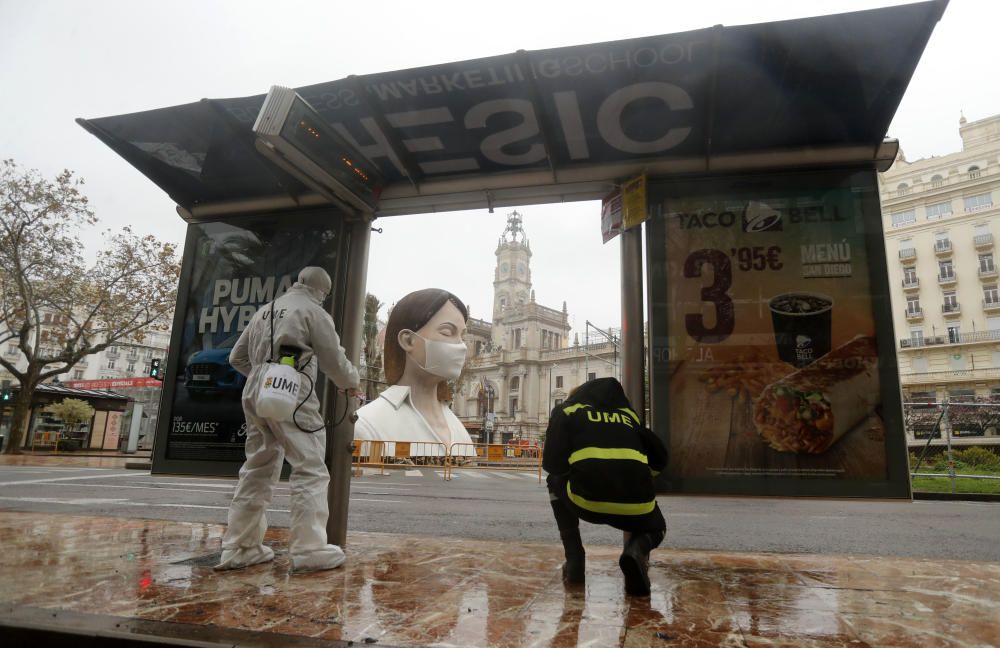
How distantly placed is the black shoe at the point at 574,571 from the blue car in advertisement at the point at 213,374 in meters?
3.26

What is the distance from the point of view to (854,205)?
3977 millimetres

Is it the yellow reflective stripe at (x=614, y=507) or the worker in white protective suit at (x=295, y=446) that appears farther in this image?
the worker in white protective suit at (x=295, y=446)

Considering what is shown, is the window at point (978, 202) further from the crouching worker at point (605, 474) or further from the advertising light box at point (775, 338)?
the crouching worker at point (605, 474)

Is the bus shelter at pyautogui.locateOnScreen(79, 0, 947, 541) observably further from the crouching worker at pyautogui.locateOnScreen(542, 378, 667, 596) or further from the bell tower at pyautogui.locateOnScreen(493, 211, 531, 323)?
the bell tower at pyautogui.locateOnScreen(493, 211, 531, 323)

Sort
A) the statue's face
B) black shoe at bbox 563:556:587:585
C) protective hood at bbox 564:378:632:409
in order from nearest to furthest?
black shoe at bbox 563:556:587:585 → protective hood at bbox 564:378:632:409 → the statue's face

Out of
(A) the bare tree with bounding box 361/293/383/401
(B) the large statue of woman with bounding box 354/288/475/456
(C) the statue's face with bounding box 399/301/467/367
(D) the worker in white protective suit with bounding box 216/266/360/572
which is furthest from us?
(A) the bare tree with bounding box 361/293/383/401

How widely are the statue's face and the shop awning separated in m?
12.9

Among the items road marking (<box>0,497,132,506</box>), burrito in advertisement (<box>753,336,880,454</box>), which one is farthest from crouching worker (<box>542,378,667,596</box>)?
road marking (<box>0,497,132,506</box>)

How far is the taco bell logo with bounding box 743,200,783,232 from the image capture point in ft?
13.4

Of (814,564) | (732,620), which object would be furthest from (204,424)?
(814,564)

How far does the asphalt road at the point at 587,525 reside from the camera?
5.93 meters

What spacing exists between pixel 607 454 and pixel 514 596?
2.85 feet

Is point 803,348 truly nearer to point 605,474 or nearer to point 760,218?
point 760,218

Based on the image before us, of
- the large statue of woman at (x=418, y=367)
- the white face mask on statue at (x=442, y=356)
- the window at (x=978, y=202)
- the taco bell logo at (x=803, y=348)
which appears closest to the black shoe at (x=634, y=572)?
the taco bell logo at (x=803, y=348)
